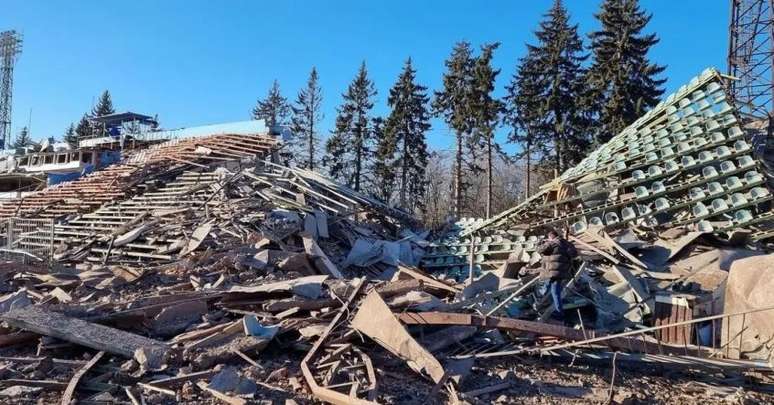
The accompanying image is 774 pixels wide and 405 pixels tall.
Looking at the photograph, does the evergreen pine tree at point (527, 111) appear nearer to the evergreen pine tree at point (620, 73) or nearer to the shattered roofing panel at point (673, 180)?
the evergreen pine tree at point (620, 73)

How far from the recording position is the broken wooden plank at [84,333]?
5395 millimetres

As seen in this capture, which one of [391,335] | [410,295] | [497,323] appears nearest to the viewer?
[391,335]

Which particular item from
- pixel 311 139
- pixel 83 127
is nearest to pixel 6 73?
pixel 83 127

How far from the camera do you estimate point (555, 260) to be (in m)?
7.74

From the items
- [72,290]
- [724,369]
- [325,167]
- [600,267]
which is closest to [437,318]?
[724,369]

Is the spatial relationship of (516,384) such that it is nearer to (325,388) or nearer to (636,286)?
(325,388)

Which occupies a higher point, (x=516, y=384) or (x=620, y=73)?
(x=620, y=73)

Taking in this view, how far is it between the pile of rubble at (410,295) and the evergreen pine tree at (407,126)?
1880cm

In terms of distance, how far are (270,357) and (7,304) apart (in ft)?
12.3

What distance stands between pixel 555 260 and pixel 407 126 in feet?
94.7

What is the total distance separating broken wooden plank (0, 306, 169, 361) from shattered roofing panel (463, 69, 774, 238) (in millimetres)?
9504

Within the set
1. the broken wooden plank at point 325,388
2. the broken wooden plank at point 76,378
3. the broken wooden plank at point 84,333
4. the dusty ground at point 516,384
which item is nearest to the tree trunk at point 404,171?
the broken wooden plank at point 325,388

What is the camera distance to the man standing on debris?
7746 mm

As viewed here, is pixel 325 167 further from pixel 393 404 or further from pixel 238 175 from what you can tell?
pixel 393 404
